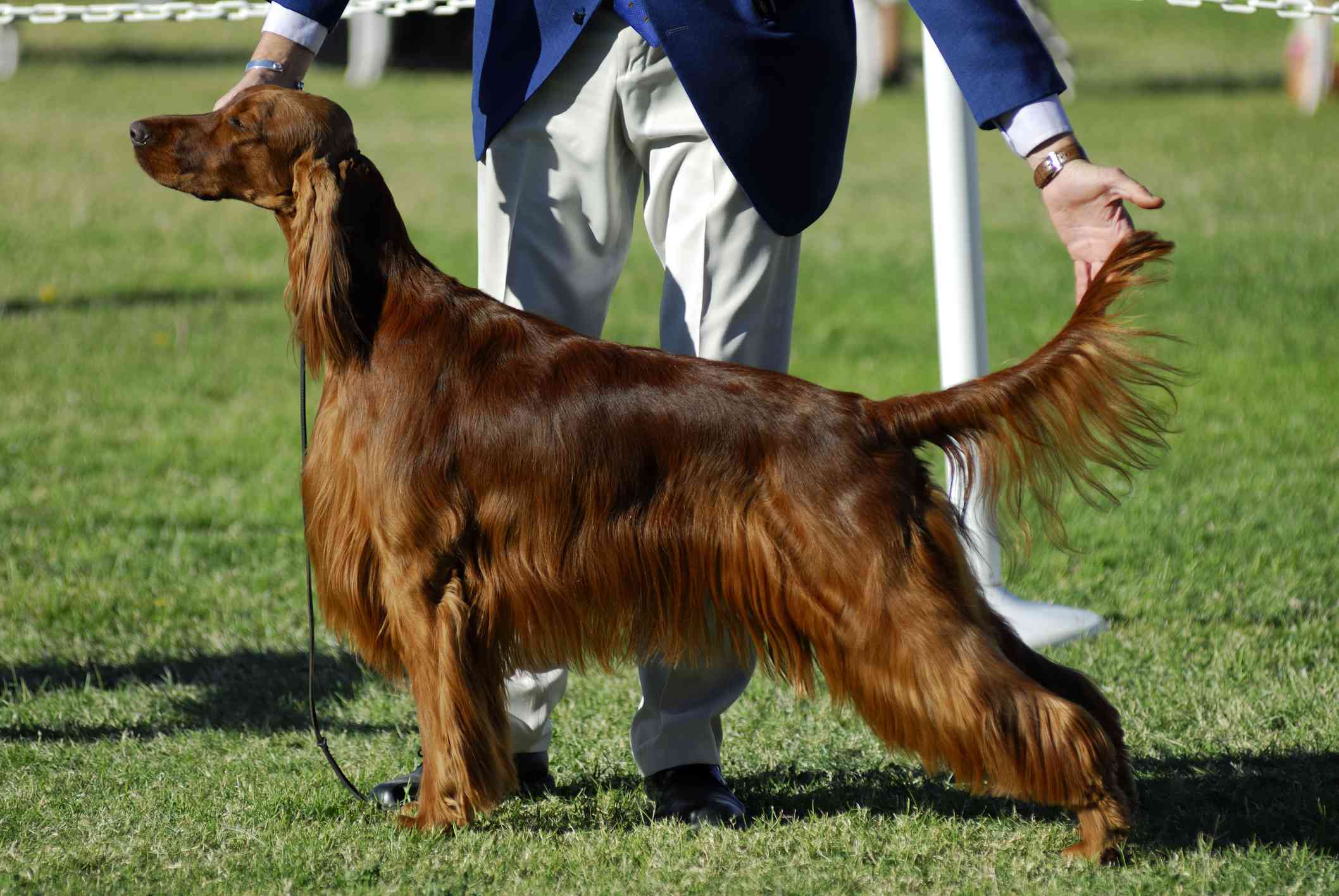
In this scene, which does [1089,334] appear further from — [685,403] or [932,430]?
[685,403]

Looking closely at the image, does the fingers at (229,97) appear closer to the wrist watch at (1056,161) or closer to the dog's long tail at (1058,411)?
the dog's long tail at (1058,411)

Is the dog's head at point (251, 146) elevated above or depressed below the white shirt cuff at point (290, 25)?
below

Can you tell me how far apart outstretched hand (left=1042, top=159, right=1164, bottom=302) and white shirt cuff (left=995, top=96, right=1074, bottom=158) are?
87 millimetres

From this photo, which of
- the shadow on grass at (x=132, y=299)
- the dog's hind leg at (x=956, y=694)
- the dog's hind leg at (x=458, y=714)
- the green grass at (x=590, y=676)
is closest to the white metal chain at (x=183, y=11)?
the green grass at (x=590, y=676)

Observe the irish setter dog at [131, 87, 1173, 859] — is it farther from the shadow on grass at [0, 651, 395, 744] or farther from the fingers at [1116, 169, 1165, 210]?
the shadow on grass at [0, 651, 395, 744]

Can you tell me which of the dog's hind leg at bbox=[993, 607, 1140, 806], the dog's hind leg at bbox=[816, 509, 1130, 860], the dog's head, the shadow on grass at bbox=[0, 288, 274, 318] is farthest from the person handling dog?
the shadow on grass at bbox=[0, 288, 274, 318]

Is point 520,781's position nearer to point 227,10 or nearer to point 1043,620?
point 1043,620

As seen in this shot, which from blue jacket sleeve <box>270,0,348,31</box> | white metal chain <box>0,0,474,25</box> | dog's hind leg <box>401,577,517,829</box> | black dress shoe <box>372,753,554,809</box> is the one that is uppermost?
white metal chain <box>0,0,474,25</box>

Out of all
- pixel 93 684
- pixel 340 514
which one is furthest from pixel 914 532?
pixel 93 684

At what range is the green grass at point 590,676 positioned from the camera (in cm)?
314

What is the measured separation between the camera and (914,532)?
289cm

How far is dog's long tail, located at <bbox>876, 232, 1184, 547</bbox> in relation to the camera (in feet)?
9.37

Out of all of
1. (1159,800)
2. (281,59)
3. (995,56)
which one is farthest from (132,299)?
(1159,800)

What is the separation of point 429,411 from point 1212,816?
197cm
